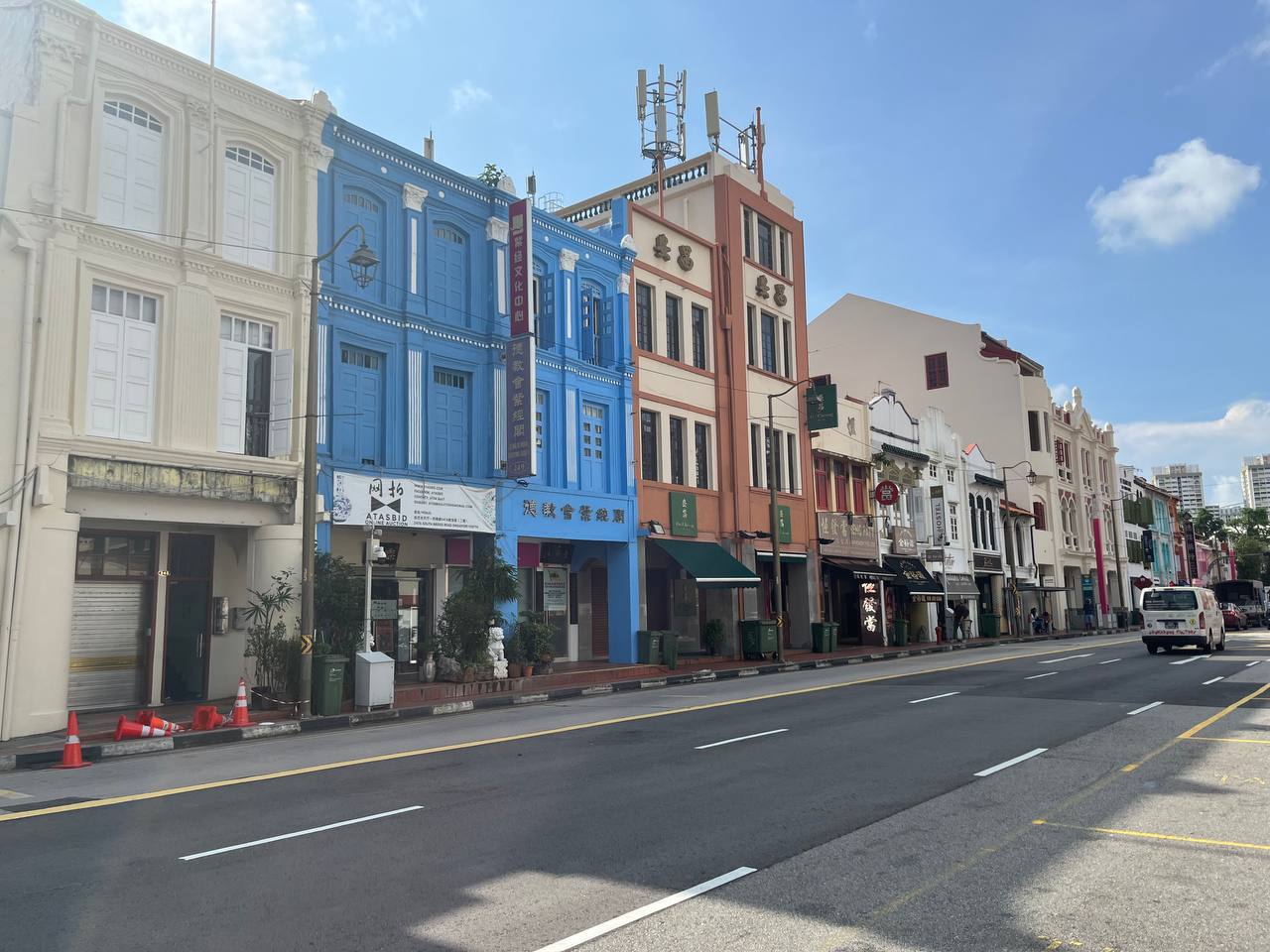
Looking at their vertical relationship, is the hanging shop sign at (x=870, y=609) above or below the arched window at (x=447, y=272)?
below

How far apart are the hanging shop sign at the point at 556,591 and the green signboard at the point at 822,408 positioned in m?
12.7

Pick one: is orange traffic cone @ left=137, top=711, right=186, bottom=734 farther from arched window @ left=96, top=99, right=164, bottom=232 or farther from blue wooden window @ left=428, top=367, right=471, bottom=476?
blue wooden window @ left=428, top=367, right=471, bottom=476

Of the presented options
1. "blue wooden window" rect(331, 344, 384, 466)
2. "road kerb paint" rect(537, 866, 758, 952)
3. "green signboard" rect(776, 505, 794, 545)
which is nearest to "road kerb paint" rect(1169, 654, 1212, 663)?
"green signboard" rect(776, 505, 794, 545)

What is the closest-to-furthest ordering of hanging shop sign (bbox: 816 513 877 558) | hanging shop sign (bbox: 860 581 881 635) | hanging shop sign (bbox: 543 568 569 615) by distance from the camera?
hanging shop sign (bbox: 543 568 569 615)
hanging shop sign (bbox: 816 513 877 558)
hanging shop sign (bbox: 860 581 881 635)

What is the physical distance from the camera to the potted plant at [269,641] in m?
17.2

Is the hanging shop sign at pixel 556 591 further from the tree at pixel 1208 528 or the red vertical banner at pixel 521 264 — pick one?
the tree at pixel 1208 528

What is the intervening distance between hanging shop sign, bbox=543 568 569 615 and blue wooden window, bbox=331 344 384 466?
7708mm

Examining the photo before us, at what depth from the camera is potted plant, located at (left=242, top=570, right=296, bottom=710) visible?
17.2 metres

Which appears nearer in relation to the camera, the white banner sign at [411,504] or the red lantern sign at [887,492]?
the white banner sign at [411,504]

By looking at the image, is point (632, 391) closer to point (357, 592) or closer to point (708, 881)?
point (357, 592)

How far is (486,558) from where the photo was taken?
72.5 ft

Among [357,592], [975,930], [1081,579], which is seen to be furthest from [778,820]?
[1081,579]

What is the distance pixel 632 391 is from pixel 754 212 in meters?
11.1

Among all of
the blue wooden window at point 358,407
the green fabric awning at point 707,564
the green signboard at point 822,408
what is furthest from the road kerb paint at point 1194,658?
the blue wooden window at point 358,407
